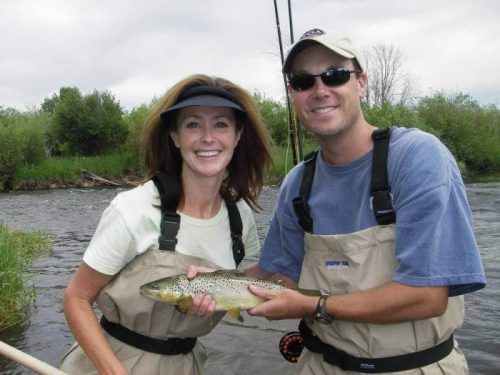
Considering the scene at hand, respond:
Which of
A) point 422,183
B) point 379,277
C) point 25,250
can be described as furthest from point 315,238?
point 25,250

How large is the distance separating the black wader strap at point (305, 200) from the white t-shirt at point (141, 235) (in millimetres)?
560

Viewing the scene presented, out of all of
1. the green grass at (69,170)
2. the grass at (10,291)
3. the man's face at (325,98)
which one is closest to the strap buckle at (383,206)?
the man's face at (325,98)

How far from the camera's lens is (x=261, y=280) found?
3.34 m

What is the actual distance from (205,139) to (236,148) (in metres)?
0.57

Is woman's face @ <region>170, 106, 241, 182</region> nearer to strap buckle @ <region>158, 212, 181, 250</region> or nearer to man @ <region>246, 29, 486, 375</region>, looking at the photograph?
strap buckle @ <region>158, 212, 181, 250</region>

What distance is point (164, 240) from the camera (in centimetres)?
310

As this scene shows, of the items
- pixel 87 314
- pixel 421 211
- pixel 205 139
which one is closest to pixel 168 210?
pixel 205 139

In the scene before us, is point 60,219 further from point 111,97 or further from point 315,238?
point 111,97

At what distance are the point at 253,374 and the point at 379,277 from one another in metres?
4.42

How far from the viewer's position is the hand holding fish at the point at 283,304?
3.00 metres

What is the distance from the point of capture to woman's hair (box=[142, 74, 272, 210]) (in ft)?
11.2

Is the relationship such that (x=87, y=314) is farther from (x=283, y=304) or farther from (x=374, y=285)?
(x=374, y=285)

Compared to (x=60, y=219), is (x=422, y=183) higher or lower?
Answer: higher

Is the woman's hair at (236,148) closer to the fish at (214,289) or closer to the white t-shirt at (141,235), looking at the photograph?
the white t-shirt at (141,235)
